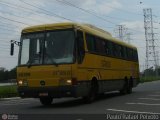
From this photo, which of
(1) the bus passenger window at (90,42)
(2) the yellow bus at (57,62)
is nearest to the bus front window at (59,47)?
(2) the yellow bus at (57,62)

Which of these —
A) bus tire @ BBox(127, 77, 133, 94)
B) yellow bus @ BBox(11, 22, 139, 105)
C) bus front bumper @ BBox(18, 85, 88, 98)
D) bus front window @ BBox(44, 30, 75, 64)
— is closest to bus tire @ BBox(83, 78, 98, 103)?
yellow bus @ BBox(11, 22, 139, 105)

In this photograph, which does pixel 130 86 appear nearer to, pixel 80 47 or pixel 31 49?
pixel 80 47

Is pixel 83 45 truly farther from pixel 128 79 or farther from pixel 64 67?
pixel 128 79

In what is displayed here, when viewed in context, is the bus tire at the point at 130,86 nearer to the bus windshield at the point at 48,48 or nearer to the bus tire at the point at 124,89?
the bus tire at the point at 124,89

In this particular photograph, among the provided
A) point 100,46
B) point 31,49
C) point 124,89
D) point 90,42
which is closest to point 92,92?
point 90,42

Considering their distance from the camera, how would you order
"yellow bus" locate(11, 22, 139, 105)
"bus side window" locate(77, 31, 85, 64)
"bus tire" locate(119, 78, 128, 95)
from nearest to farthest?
"yellow bus" locate(11, 22, 139, 105) → "bus side window" locate(77, 31, 85, 64) → "bus tire" locate(119, 78, 128, 95)

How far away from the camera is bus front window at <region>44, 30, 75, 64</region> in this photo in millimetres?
19969

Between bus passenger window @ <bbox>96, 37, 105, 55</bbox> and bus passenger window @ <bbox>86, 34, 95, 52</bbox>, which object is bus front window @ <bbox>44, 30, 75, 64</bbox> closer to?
bus passenger window @ <bbox>86, 34, 95, 52</bbox>

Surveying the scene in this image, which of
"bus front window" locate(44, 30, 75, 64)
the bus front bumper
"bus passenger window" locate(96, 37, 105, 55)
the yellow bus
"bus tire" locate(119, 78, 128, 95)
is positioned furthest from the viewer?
"bus tire" locate(119, 78, 128, 95)

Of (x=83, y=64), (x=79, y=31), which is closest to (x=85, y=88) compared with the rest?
(x=83, y=64)

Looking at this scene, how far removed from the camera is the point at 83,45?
68.8 feet

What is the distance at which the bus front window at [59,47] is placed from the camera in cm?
1997

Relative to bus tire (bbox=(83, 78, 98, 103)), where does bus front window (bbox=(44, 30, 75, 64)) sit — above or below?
above

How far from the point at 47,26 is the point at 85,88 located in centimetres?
313
